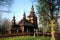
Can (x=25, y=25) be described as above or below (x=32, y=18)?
below

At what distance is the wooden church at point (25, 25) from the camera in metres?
6.70

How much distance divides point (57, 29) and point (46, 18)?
0.55 m

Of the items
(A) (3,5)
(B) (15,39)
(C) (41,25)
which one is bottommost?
(B) (15,39)

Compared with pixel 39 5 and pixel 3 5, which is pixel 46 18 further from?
pixel 3 5

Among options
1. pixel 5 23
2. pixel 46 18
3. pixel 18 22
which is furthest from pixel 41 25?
pixel 5 23

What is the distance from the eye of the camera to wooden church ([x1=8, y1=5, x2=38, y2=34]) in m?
6.70

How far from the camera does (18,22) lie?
673 centimetres

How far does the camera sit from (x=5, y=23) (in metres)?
6.56

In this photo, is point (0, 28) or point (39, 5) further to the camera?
point (39, 5)

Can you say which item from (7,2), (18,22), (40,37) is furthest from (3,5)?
(40,37)

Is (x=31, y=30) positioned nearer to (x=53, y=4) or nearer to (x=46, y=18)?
(x=46, y=18)

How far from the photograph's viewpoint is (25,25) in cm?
708

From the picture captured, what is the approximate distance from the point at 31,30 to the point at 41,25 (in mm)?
406

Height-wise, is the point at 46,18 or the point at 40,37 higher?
the point at 46,18
